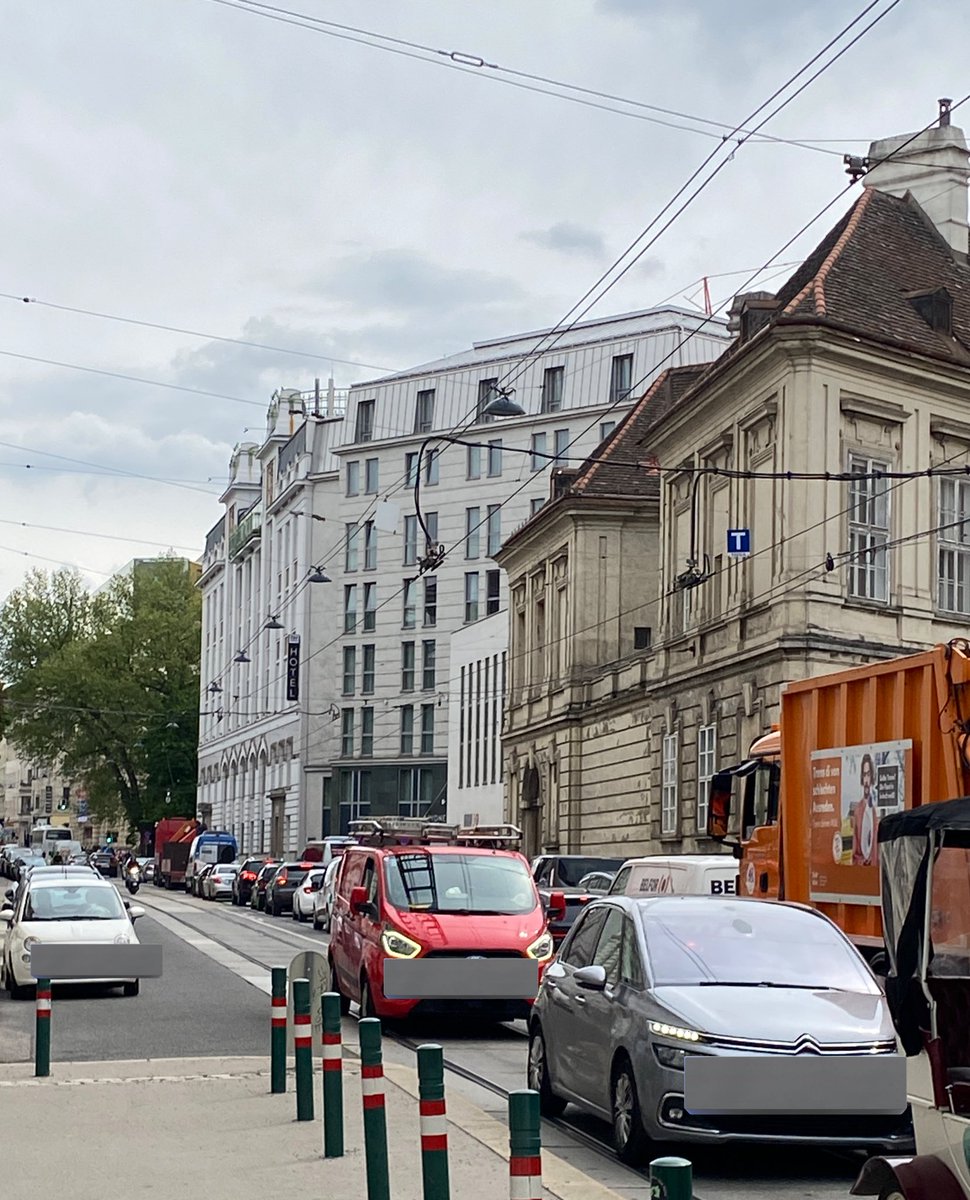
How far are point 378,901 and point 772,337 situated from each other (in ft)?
64.6

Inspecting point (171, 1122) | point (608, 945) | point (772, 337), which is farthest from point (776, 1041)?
point (772, 337)

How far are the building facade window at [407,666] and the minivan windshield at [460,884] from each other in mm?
69516

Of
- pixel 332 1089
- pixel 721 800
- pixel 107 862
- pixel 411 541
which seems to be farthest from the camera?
pixel 107 862

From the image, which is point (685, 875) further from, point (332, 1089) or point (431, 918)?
point (332, 1089)

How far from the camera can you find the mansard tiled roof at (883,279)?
37500mm

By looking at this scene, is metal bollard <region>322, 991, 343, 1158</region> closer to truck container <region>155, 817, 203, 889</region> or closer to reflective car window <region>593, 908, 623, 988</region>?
reflective car window <region>593, 908, 623, 988</region>

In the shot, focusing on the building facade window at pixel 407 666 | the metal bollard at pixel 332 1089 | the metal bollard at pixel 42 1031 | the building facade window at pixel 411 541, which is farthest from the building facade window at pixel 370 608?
the metal bollard at pixel 332 1089

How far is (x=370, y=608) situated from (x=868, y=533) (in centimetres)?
5639

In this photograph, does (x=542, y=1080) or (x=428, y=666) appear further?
(x=428, y=666)

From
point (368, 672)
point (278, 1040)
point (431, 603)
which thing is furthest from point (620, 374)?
point (278, 1040)

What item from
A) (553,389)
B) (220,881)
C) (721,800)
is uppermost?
(553,389)

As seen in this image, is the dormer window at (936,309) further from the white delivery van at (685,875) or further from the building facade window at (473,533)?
the building facade window at (473,533)

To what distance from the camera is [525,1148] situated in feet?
21.3

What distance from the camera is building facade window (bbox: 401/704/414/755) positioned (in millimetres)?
89375
